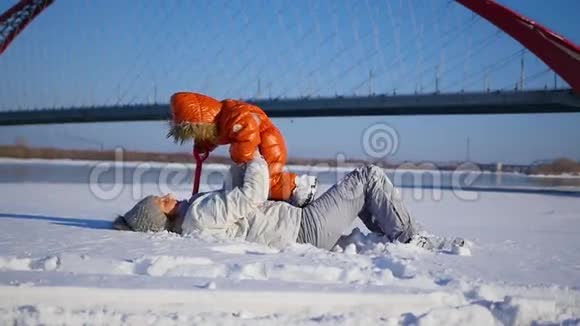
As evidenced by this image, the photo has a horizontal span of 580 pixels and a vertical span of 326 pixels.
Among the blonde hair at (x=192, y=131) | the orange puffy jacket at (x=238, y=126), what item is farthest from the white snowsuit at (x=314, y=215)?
the blonde hair at (x=192, y=131)

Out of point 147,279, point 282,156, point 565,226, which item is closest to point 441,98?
point 565,226

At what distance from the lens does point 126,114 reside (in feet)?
68.1

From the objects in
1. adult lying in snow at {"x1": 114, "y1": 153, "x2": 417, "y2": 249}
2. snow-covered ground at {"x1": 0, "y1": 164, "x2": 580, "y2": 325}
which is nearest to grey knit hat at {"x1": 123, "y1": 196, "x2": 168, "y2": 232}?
snow-covered ground at {"x1": 0, "y1": 164, "x2": 580, "y2": 325}

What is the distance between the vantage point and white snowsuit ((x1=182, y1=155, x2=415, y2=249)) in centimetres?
255

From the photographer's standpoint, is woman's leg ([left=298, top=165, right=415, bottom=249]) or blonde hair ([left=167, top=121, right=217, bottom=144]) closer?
woman's leg ([left=298, top=165, right=415, bottom=249])

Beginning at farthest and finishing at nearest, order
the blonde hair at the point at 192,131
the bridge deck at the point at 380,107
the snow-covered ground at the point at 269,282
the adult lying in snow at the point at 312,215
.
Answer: the bridge deck at the point at 380,107
the blonde hair at the point at 192,131
the adult lying in snow at the point at 312,215
the snow-covered ground at the point at 269,282

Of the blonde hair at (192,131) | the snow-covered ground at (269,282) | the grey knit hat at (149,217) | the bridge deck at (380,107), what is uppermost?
the bridge deck at (380,107)

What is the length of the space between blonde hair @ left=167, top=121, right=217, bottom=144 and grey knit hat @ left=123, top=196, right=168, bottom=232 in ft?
1.24

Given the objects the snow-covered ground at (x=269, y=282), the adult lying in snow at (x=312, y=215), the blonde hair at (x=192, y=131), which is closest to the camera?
the snow-covered ground at (x=269, y=282)

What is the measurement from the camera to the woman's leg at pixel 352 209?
8.41ft

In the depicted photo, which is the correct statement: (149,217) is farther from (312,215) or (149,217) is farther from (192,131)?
(312,215)

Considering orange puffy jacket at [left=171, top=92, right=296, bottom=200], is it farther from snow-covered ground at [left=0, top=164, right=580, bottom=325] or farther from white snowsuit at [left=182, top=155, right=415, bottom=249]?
snow-covered ground at [left=0, top=164, right=580, bottom=325]

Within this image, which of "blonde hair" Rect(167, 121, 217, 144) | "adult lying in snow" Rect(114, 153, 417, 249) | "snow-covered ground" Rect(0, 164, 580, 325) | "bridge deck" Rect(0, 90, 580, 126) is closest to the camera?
Result: "snow-covered ground" Rect(0, 164, 580, 325)

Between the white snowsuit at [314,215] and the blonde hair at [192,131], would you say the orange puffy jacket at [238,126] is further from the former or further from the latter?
the white snowsuit at [314,215]
